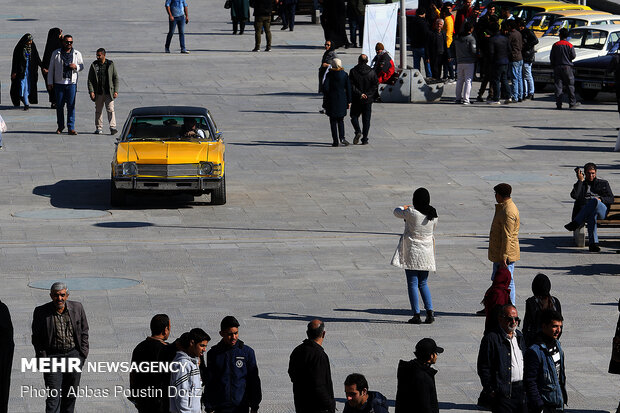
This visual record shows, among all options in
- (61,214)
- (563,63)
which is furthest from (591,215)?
(563,63)

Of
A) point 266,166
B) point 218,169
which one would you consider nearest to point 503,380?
point 218,169

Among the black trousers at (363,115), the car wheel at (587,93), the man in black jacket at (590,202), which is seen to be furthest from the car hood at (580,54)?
the man in black jacket at (590,202)

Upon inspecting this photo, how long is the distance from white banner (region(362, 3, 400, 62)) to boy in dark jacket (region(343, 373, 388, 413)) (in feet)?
78.9

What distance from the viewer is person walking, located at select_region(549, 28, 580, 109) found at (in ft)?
103

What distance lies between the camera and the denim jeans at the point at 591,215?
18.5 meters

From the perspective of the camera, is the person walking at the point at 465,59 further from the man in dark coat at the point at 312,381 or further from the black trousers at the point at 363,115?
the man in dark coat at the point at 312,381

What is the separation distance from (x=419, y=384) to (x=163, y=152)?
12115 mm

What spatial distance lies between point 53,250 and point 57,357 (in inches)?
294

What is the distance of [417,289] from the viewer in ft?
48.1

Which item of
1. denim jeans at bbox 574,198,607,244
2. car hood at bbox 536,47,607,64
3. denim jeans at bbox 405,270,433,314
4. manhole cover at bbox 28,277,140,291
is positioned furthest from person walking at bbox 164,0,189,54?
denim jeans at bbox 405,270,433,314

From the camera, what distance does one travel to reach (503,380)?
10.4 meters

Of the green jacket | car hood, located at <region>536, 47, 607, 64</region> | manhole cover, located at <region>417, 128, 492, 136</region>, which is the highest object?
the green jacket

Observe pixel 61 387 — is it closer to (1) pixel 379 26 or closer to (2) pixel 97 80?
(2) pixel 97 80

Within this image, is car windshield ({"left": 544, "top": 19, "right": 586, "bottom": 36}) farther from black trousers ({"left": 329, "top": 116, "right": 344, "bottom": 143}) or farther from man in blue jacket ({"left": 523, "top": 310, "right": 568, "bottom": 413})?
man in blue jacket ({"left": 523, "top": 310, "right": 568, "bottom": 413})
